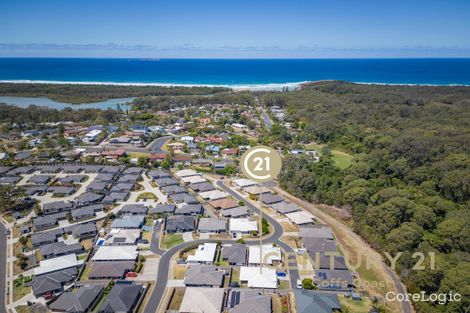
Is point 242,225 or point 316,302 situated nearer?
point 316,302

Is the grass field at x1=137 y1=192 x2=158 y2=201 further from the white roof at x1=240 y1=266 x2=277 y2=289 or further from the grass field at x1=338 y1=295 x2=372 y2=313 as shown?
the grass field at x1=338 y1=295 x2=372 y2=313

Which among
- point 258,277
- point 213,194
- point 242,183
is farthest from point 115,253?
point 242,183

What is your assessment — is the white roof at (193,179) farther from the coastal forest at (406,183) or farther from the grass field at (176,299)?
the grass field at (176,299)

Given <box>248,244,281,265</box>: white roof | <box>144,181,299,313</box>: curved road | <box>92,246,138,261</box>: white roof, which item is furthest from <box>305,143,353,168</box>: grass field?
<box>92,246,138,261</box>: white roof

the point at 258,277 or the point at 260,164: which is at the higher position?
the point at 260,164

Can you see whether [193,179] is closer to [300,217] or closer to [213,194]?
[213,194]

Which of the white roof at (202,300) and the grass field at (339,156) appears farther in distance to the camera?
the grass field at (339,156)

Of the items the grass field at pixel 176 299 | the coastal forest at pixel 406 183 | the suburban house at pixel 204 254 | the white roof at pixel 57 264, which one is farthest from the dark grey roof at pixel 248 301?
the white roof at pixel 57 264
